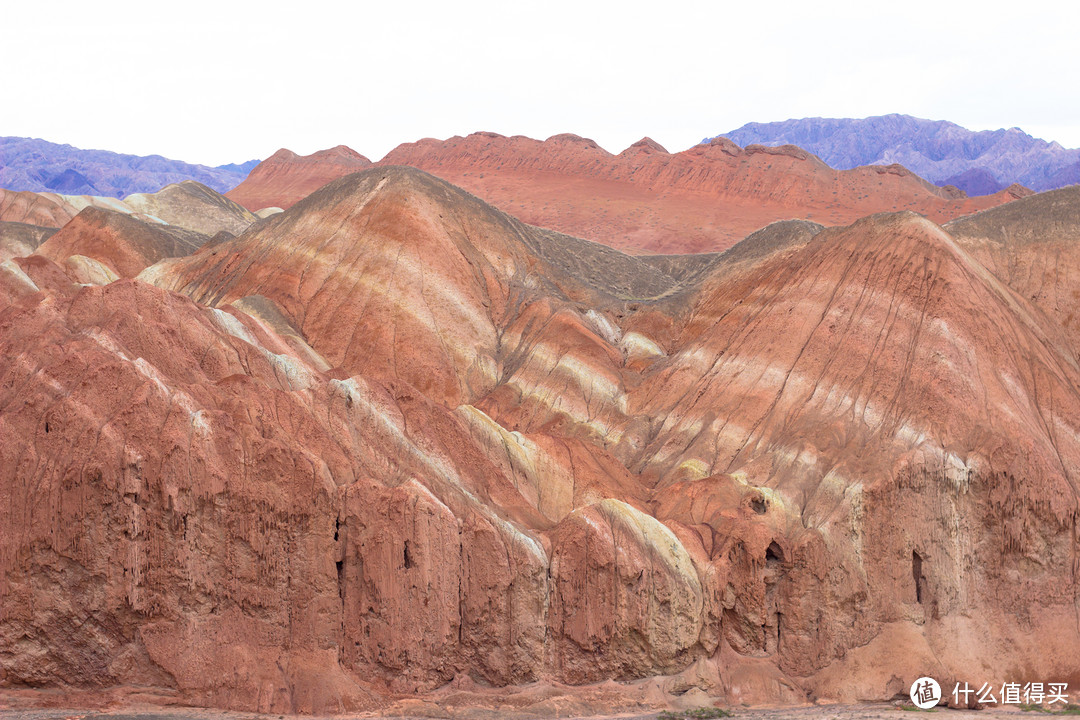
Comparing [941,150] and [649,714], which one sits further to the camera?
[941,150]

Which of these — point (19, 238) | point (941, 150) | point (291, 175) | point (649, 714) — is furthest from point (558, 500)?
point (941, 150)

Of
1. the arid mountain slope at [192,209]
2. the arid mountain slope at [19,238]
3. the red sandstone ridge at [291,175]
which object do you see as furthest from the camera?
the red sandstone ridge at [291,175]

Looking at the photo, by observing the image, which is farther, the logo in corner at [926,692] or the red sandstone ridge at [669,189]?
the red sandstone ridge at [669,189]

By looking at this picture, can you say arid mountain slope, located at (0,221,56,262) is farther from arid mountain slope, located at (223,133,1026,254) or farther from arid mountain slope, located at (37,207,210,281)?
arid mountain slope, located at (223,133,1026,254)

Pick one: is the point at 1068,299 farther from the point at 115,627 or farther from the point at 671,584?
the point at 115,627

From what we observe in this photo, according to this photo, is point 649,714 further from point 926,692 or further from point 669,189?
point 669,189

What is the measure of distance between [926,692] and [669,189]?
307 ft

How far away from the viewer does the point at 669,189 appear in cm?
11688

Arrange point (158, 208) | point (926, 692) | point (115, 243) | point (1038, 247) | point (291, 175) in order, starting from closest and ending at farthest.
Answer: point (926, 692) < point (1038, 247) < point (115, 243) < point (158, 208) < point (291, 175)

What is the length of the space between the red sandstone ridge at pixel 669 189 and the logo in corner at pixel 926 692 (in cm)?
7039

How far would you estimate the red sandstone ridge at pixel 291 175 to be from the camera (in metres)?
124

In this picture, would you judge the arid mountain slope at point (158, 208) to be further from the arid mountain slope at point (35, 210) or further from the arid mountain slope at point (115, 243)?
the arid mountain slope at point (115, 243)

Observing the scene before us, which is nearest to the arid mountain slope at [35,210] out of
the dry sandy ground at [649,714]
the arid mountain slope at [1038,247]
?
the dry sandy ground at [649,714]

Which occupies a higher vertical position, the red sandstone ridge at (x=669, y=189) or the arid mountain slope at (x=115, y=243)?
the red sandstone ridge at (x=669, y=189)
